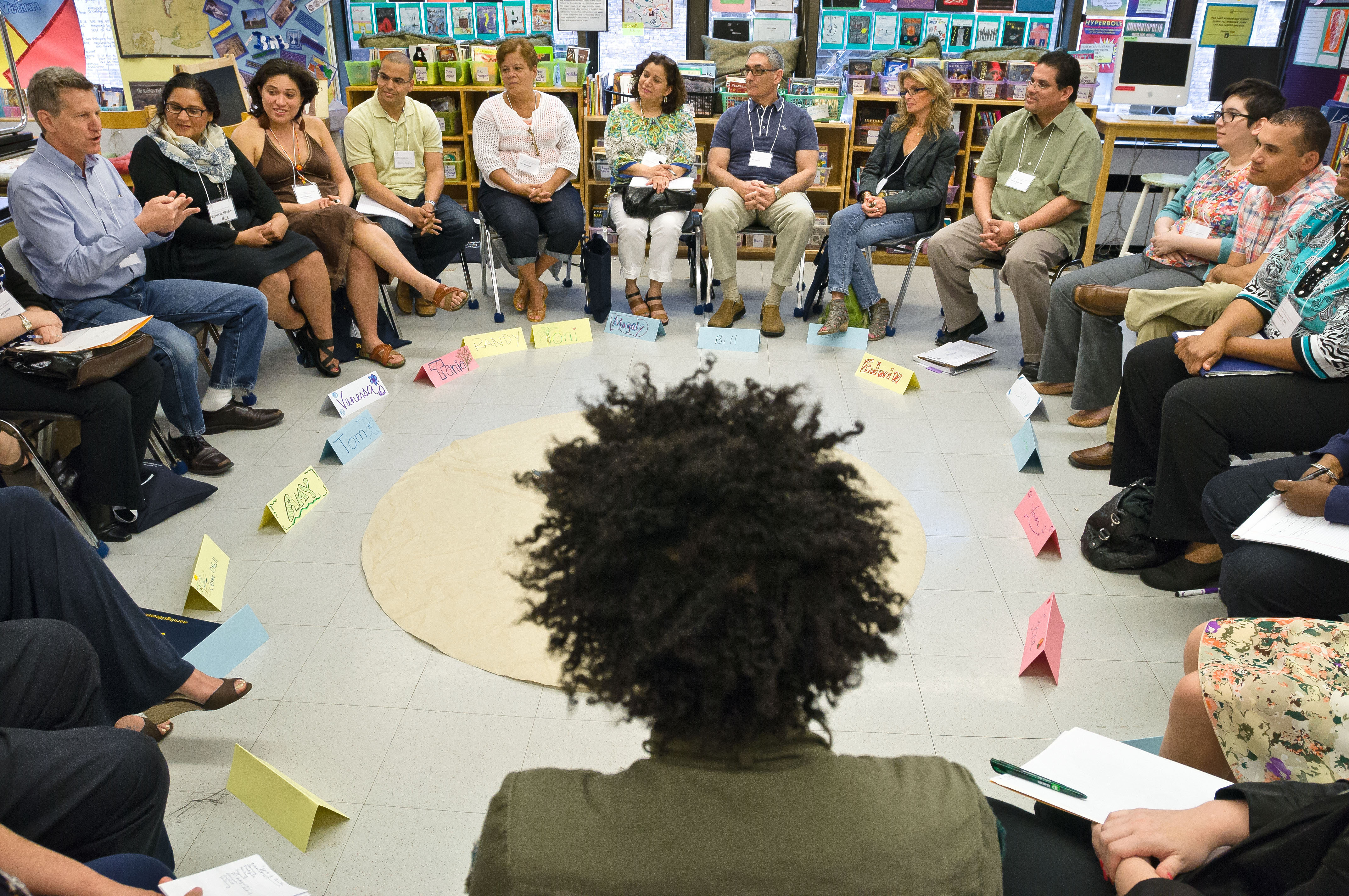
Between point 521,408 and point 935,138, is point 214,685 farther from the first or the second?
point 935,138

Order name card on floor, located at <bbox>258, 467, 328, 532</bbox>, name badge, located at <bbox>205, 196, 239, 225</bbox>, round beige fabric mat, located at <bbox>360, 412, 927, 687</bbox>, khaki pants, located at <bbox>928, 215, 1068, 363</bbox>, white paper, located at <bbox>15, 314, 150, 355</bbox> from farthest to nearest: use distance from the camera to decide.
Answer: khaki pants, located at <bbox>928, 215, 1068, 363</bbox>
name badge, located at <bbox>205, 196, 239, 225</bbox>
name card on floor, located at <bbox>258, 467, 328, 532</bbox>
white paper, located at <bbox>15, 314, 150, 355</bbox>
round beige fabric mat, located at <bbox>360, 412, 927, 687</bbox>

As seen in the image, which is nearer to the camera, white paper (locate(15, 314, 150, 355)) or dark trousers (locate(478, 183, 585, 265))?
white paper (locate(15, 314, 150, 355))

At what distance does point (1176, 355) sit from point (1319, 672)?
1.52 metres

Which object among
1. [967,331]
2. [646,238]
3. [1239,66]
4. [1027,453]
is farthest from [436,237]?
[1239,66]

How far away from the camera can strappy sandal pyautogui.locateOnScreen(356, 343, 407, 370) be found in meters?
4.29

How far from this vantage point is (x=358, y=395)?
388 cm

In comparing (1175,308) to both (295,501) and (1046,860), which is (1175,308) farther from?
(295,501)

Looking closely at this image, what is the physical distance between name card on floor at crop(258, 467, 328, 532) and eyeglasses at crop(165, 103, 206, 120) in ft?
5.17

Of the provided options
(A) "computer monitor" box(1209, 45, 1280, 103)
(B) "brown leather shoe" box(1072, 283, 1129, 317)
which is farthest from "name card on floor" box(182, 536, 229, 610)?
(A) "computer monitor" box(1209, 45, 1280, 103)

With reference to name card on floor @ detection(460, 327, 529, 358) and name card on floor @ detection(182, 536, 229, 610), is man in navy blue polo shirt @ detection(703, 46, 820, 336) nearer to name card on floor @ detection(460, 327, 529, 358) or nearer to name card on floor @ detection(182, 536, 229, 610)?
name card on floor @ detection(460, 327, 529, 358)

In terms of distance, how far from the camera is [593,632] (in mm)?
1019

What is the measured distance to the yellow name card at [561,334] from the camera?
4578 millimetres

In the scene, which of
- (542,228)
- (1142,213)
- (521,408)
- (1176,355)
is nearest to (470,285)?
(542,228)

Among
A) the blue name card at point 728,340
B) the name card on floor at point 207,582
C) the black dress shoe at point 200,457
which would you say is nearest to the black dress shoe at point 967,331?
the blue name card at point 728,340
